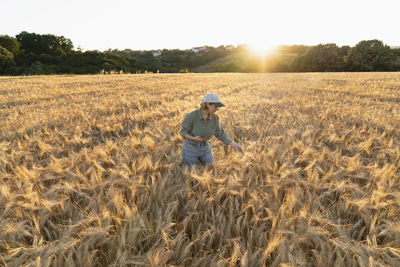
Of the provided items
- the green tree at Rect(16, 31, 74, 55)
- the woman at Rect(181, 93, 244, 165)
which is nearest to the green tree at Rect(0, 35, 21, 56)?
the green tree at Rect(16, 31, 74, 55)

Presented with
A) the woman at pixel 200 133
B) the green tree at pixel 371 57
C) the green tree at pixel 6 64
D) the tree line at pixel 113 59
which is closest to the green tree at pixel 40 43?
the tree line at pixel 113 59

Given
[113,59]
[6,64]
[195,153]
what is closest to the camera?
[195,153]

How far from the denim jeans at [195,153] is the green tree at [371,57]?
5773cm

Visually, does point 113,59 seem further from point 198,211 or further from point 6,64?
point 198,211

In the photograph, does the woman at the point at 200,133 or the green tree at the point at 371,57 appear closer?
the woman at the point at 200,133

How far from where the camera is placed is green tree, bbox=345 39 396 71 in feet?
149

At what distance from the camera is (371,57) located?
46625mm

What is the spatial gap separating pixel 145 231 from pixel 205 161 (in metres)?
1.22

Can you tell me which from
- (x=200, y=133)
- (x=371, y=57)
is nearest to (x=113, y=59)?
(x=200, y=133)

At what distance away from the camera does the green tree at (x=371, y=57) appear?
45544mm

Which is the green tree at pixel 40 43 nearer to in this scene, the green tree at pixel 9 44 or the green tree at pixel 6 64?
the green tree at pixel 9 44

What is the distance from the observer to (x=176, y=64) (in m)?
86.8

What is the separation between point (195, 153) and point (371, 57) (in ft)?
198

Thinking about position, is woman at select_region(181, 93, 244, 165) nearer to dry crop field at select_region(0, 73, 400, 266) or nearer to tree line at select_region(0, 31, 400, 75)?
dry crop field at select_region(0, 73, 400, 266)
